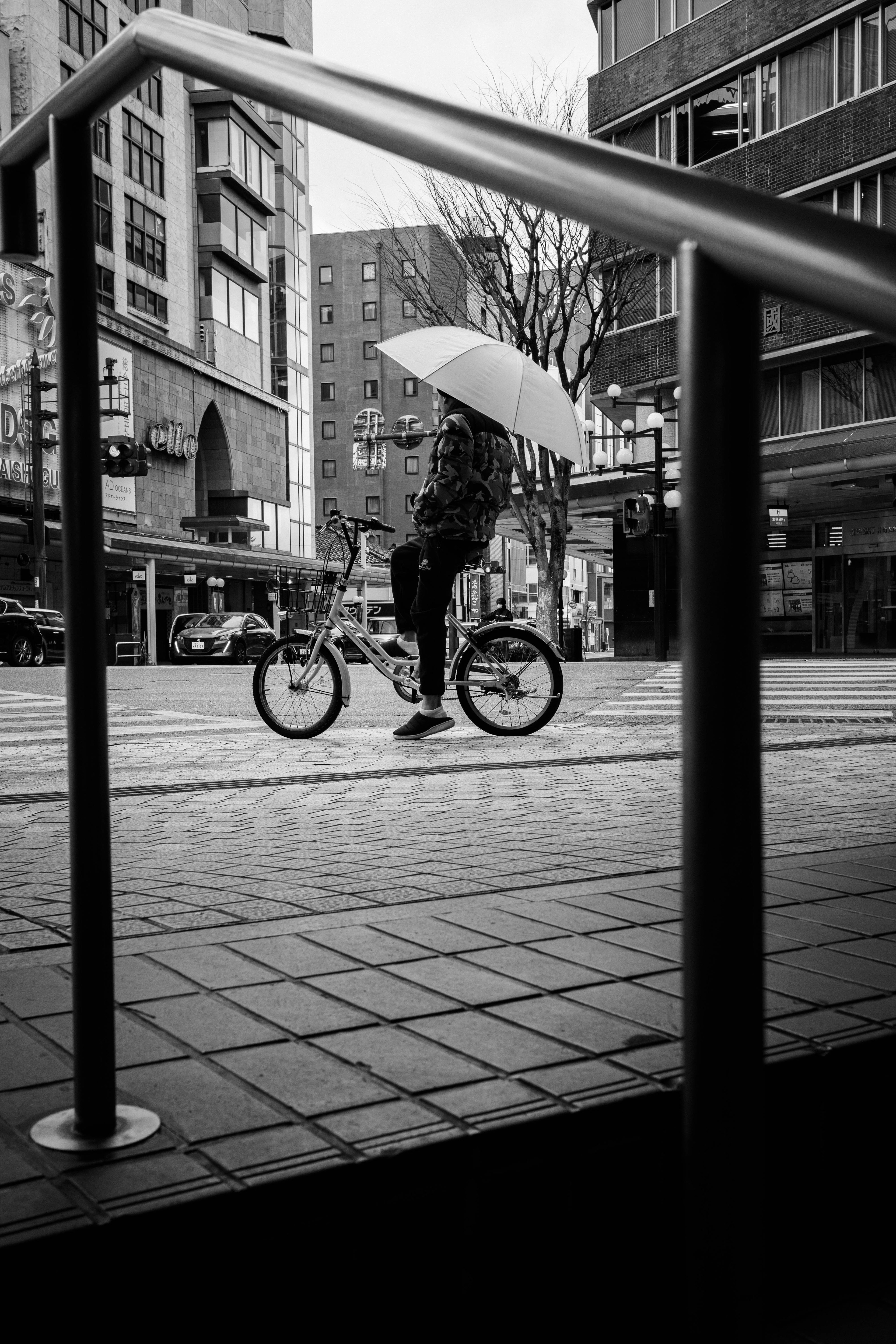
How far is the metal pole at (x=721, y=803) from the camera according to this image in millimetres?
827

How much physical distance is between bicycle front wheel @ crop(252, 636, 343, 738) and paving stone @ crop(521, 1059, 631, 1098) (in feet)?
18.8

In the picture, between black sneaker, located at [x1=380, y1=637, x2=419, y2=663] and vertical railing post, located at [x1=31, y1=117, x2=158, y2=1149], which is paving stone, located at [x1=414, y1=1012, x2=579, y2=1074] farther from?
black sneaker, located at [x1=380, y1=637, x2=419, y2=663]

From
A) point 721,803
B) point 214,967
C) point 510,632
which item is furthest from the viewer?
point 510,632

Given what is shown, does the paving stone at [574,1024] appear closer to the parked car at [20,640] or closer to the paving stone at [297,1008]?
the paving stone at [297,1008]

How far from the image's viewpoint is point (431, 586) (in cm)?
700

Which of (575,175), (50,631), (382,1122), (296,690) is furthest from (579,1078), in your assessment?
(50,631)

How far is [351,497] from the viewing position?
9969 cm

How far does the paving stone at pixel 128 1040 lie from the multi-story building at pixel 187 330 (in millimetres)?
35371

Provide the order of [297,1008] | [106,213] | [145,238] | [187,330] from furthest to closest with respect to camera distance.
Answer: [187,330]
[145,238]
[106,213]
[297,1008]

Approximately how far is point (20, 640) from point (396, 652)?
2342 centimetres

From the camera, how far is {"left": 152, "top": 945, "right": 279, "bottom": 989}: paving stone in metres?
2.14

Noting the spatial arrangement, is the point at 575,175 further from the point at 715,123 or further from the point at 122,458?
the point at 715,123

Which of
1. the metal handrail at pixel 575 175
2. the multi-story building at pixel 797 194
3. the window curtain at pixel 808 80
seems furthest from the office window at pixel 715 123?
the metal handrail at pixel 575 175

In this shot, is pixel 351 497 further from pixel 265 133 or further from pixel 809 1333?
pixel 809 1333
